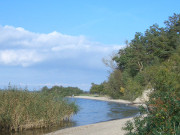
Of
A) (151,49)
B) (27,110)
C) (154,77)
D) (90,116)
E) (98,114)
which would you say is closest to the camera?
(27,110)

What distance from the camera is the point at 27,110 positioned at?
16.5m

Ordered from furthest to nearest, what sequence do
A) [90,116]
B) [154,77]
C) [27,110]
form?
[90,116] < [154,77] < [27,110]

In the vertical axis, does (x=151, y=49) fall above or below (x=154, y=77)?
above

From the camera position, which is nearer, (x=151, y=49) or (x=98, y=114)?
(x=98, y=114)

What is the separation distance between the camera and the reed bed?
1609 centimetres

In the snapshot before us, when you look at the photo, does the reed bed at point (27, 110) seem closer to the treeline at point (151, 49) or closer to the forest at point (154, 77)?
the forest at point (154, 77)

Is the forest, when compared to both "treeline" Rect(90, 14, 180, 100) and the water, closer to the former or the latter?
"treeline" Rect(90, 14, 180, 100)

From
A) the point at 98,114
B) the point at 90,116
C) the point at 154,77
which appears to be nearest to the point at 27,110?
the point at 154,77

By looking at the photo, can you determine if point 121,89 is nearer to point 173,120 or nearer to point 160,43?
point 160,43

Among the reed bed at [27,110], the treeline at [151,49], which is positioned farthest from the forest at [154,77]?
the reed bed at [27,110]

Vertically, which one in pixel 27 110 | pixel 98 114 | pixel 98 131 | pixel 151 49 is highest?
pixel 151 49

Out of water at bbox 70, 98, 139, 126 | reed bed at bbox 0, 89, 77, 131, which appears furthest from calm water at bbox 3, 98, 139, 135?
reed bed at bbox 0, 89, 77, 131

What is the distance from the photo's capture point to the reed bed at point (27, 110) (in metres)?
16.1

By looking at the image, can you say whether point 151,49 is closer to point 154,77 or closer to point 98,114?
point 98,114
